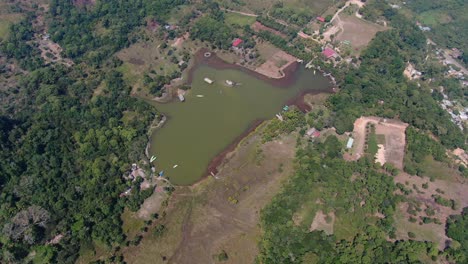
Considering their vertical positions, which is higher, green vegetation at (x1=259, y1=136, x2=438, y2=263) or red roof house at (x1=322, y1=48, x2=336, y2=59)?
red roof house at (x1=322, y1=48, x2=336, y2=59)

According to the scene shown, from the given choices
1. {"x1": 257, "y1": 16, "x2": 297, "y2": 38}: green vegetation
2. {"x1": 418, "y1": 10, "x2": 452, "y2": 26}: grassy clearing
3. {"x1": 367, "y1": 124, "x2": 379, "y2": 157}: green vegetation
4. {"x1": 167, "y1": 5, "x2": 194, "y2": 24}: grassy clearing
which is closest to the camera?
{"x1": 367, "y1": 124, "x2": 379, "y2": 157}: green vegetation

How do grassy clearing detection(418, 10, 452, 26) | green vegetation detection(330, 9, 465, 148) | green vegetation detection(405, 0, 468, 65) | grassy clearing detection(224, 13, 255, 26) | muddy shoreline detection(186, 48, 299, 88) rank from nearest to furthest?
green vegetation detection(330, 9, 465, 148) → muddy shoreline detection(186, 48, 299, 88) → grassy clearing detection(224, 13, 255, 26) → green vegetation detection(405, 0, 468, 65) → grassy clearing detection(418, 10, 452, 26)

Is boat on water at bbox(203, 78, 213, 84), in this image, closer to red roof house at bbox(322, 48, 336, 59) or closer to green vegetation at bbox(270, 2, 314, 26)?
red roof house at bbox(322, 48, 336, 59)

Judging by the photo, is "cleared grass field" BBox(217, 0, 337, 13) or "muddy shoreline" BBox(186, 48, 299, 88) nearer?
"muddy shoreline" BBox(186, 48, 299, 88)

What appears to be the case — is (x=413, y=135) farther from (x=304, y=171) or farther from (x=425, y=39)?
(x=425, y=39)

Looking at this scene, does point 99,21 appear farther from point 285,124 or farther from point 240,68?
point 285,124

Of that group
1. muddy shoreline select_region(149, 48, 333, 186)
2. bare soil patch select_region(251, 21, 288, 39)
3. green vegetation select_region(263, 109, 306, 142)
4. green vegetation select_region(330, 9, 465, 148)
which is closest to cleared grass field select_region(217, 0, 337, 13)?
bare soil patch select_region(251, 21, 288, 39)
